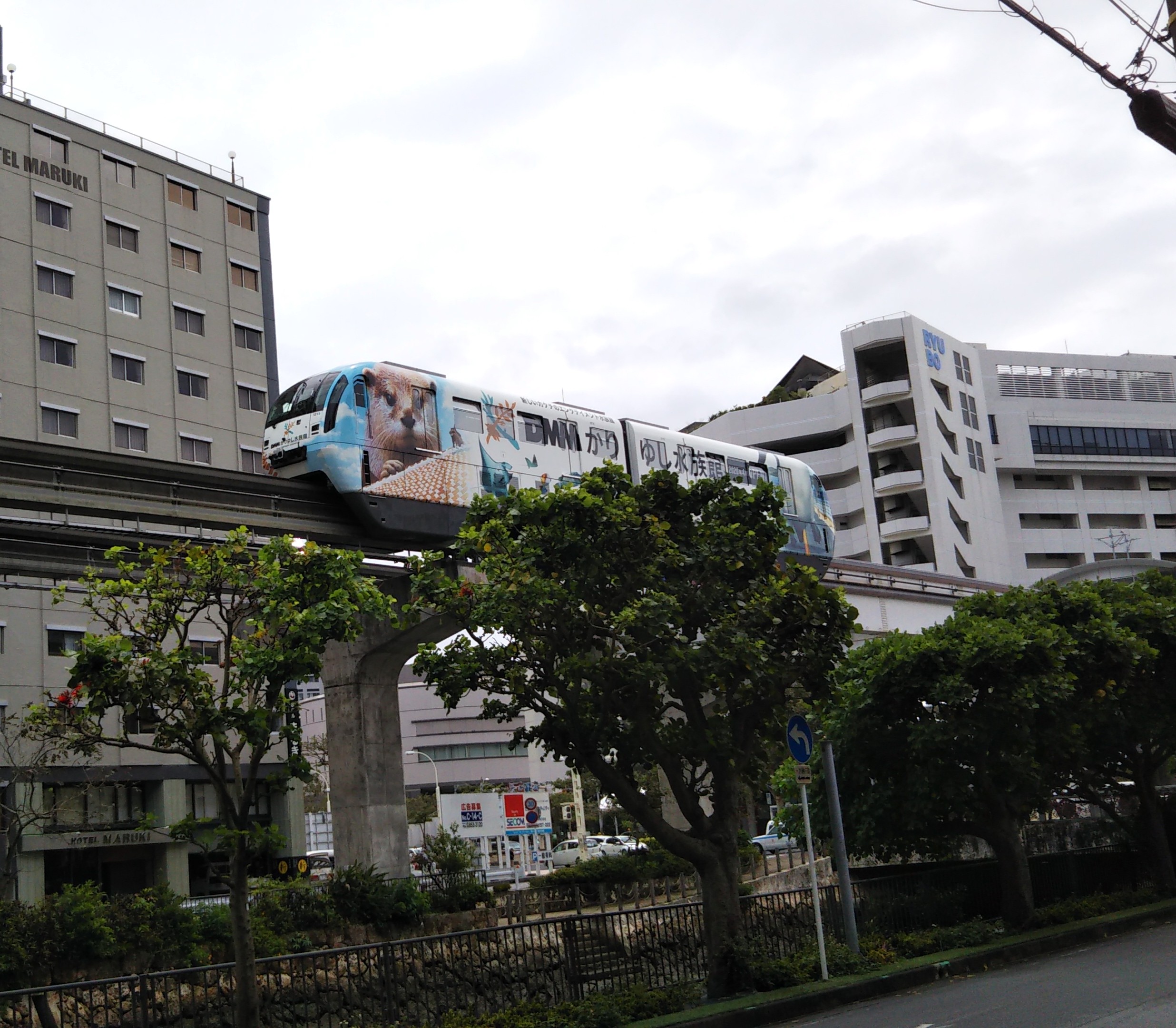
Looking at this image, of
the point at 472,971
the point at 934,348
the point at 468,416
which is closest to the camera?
the point at 472,971

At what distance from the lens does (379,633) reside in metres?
26.8

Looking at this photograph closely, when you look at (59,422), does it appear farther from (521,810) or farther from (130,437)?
(521,810)

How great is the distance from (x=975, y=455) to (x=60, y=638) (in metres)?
59.4

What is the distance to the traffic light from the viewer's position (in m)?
17.2

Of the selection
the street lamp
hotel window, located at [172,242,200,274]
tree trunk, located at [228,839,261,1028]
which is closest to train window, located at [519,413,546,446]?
tree trunk, located at [228,839,261,1028]

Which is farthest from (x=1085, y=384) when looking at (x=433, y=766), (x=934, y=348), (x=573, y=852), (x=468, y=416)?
(x=468, y=416)

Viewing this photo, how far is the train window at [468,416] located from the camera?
24234 mm

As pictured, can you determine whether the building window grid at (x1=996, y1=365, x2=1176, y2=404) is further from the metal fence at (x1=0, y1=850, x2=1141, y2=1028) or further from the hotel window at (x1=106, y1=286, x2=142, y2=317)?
the metal fence at (x1=0, y1=850, x2=1141, y2=1028)

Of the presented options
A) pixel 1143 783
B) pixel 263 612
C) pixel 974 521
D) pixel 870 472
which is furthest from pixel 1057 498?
pixel 263 612

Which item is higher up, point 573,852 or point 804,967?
point 804,967

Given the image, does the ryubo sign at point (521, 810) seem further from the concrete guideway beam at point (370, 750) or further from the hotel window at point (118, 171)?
the hotel window at point (118, 171)

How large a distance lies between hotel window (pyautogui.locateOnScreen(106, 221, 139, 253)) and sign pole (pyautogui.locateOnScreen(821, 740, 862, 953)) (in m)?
34.4

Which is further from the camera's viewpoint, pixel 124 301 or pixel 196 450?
pixel 196 450

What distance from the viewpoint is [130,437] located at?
4191 centimetres
